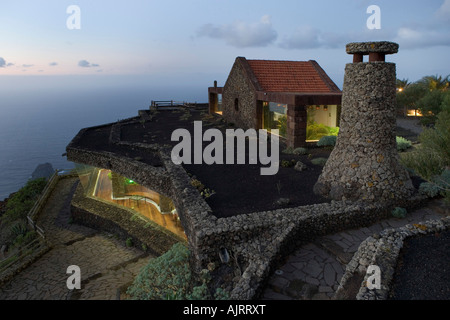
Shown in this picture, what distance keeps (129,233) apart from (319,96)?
12154 millimetres

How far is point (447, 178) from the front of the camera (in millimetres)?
9680

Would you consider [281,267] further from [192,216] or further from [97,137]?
[97,137]

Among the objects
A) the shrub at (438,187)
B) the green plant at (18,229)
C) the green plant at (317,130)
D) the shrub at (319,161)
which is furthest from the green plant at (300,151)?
the green plant at (18,229)

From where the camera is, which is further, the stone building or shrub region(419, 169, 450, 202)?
the stone building

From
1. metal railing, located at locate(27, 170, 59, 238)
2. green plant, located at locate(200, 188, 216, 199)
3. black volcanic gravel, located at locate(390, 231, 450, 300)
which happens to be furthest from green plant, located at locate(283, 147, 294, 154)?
metal railing, located at locate(27, 170, 59, 238)

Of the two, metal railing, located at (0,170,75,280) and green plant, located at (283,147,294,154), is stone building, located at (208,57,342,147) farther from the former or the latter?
metal railing, located at (0,170,75,280)

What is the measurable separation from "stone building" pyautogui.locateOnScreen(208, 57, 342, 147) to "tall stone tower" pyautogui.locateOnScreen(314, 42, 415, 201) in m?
6.39

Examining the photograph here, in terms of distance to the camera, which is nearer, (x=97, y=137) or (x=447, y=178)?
(x=447, y=178)

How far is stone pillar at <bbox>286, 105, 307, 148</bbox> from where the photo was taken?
15.7 m

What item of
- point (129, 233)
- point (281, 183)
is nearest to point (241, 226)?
point (281, 183)

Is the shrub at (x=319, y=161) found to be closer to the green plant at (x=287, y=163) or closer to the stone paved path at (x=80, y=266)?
the green plant at (x=287, y=163)

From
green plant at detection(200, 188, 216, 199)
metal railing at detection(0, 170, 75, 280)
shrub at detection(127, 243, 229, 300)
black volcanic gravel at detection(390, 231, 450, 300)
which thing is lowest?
metal railing at detection(0, 170, 75, 280)

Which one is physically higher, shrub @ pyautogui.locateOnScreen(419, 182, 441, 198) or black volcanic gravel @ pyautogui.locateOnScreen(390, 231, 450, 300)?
shrub @ pyautogui.locateOnScreen(419, 182, 441, 198)
